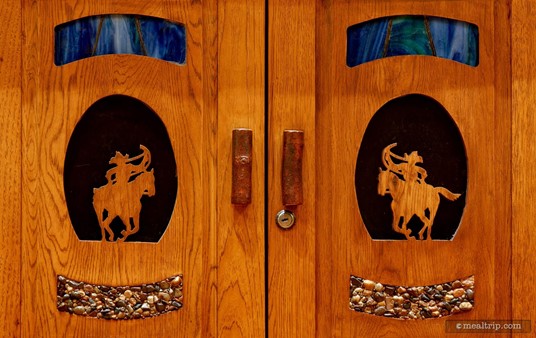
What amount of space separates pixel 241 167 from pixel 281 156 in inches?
3.5

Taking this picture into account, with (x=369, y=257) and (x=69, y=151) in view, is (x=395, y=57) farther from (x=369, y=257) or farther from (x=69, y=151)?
(x=69, y=151)

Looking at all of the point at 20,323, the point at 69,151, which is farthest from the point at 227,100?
the point at 20,323

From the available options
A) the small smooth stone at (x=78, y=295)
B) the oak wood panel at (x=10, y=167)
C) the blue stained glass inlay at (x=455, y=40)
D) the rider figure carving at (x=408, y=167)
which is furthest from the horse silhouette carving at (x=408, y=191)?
the oak wood panel at (x=10, y=167)

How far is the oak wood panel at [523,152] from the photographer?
1.09m

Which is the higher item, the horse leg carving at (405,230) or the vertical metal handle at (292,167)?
the vertical metal handle at (292,167)

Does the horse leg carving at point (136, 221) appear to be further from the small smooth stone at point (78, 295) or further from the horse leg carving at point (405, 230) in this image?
the horse leg carving at point (405, 230)

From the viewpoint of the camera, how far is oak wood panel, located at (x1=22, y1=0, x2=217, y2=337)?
108 cm

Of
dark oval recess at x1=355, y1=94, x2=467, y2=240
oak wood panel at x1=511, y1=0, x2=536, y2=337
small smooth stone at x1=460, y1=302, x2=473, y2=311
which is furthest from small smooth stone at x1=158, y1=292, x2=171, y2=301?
oak wood panel at x1=511, y1=0, x2=536, y2=337

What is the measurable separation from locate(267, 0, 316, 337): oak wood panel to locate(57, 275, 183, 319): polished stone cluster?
202mm

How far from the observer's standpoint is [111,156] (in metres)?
1.09

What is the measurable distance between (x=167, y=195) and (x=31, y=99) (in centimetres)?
34

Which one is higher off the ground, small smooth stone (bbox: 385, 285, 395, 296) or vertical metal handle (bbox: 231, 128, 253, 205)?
vertical metal handle (bbox: 231, 128, 253, 205)

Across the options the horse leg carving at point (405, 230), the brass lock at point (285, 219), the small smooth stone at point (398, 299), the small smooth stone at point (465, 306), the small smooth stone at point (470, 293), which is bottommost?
the small smooth stone at point (465, 306)

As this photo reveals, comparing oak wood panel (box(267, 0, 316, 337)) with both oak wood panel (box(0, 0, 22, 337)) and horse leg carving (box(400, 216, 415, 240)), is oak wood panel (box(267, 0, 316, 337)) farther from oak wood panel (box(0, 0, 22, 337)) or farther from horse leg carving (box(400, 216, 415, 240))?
oak wood panel (box(0, 0, 22, 337))
